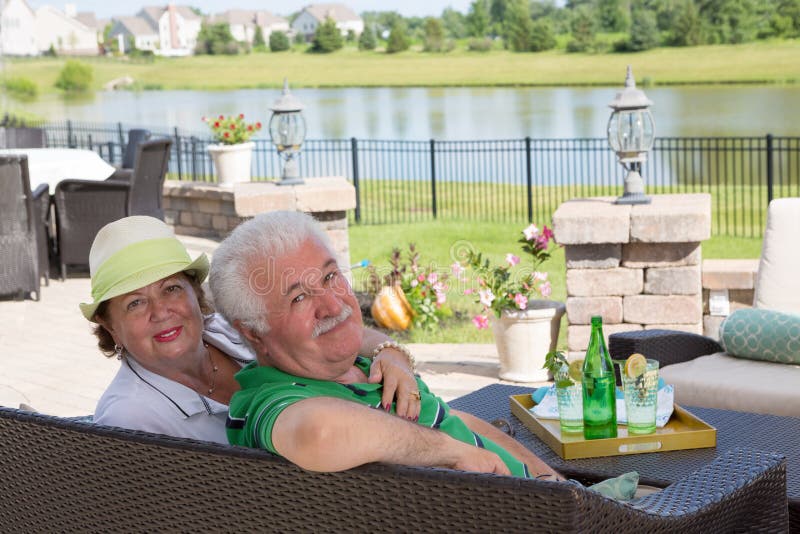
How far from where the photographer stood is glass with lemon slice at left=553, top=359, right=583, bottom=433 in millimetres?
2508

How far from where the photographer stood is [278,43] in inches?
2621

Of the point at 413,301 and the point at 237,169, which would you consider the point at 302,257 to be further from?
the point at 237,169

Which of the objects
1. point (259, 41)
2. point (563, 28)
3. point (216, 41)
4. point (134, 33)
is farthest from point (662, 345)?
point (134, 33)

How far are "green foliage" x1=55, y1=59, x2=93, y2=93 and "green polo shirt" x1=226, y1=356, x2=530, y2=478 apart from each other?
58.5 m

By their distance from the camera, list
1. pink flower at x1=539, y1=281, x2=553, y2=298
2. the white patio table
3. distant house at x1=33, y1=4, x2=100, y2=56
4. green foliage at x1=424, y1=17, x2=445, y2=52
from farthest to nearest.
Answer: green foliage at x1=424, y1=17, x2=445, y2=52 < distant house at x1=33, y1=4, x2=100, y2=56 < the white patio table < pink flower at x1=539, y1=281, x2=553, y2=298

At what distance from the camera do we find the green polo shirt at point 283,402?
5.51 feet

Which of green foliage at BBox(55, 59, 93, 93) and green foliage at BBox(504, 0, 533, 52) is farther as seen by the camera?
green foliage at BBox(504, 0, 533, 52)

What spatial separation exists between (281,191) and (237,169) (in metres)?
3.04

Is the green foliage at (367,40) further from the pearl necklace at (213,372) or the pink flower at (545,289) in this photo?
the pearl necklace at (213,372)

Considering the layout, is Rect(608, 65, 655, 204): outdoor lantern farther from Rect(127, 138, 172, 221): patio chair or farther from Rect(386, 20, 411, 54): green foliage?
Rect(386, 20, 411, 54): green foliage

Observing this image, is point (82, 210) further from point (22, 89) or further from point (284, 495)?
point (22, 89)

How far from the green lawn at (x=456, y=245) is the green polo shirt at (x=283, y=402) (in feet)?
14.9

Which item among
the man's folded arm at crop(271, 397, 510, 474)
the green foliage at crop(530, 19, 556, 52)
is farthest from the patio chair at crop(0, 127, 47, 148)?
the green foliage at crop(530, 19, 556, 52)

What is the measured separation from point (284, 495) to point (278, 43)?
67200 millimetres
